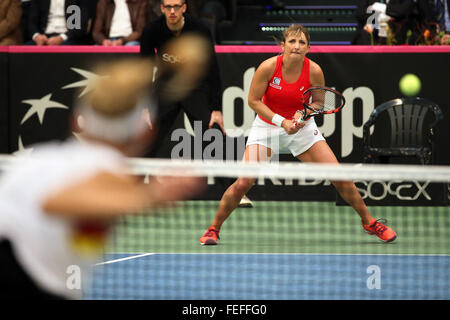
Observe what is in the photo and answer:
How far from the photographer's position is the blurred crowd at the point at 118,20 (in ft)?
32.8

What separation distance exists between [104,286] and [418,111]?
16.8ft

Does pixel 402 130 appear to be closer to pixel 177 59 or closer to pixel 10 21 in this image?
pixel 177 59

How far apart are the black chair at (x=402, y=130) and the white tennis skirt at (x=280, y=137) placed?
259cm

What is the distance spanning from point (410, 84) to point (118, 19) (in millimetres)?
3537

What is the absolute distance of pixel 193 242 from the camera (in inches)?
272

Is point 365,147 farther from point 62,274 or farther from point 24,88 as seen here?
point 62,274

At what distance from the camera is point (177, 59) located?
734 cm

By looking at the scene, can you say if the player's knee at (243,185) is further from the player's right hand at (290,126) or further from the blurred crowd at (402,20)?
the blurred crowd at (402,20)

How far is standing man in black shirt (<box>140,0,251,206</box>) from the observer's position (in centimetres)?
720

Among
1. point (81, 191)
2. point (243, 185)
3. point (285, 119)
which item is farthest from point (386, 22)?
point (81, 191)

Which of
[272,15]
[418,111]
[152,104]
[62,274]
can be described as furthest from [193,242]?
[272,15]

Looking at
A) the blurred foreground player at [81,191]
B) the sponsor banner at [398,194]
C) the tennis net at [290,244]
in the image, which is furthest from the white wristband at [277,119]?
the blurred foreground player at [81,191]

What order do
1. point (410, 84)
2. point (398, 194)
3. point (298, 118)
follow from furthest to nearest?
1. point (410, 84)
2. point (398, 194)
3. point (298, 118)

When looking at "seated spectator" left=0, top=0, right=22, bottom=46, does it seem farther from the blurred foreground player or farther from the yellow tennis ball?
the blurred foreground player
